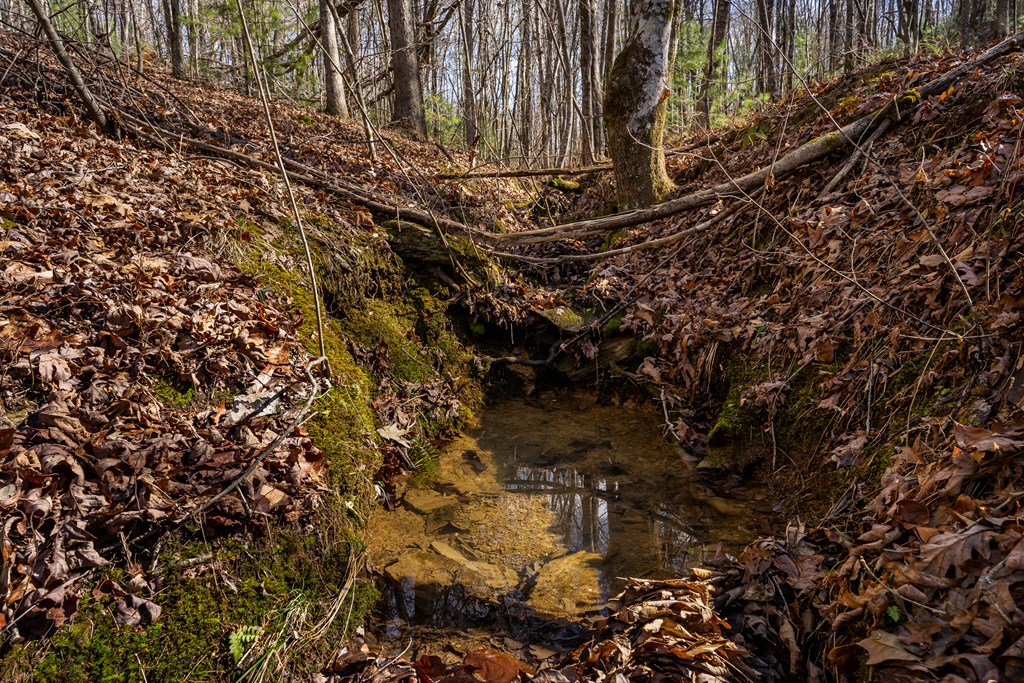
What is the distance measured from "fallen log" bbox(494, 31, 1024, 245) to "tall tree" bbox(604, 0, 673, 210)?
3.33 ft

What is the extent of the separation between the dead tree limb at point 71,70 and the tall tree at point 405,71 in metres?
6.03

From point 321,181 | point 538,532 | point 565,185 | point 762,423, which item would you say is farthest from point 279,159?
point 565,185

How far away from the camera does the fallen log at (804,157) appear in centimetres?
486

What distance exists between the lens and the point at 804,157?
17.3 ft

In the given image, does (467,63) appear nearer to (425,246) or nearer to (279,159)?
(425,246)

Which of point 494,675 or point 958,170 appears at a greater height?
point 958,170

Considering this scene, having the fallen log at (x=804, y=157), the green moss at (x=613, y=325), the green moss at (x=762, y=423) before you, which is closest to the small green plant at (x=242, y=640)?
the green moss at (x=762, y=423)

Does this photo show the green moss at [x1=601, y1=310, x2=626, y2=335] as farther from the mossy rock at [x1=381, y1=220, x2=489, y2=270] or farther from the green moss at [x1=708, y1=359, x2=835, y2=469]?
the mossy rock at [x1=381, y1=220, x2=489, y2=270]

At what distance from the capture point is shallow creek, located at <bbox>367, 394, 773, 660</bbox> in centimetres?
281

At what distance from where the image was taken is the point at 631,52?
6.12m

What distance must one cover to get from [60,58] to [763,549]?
249 inches

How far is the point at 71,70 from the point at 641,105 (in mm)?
5499

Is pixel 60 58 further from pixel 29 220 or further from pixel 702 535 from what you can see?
pixel 702 535

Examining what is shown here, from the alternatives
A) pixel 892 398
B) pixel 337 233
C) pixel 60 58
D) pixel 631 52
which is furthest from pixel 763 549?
pixel 60 58
